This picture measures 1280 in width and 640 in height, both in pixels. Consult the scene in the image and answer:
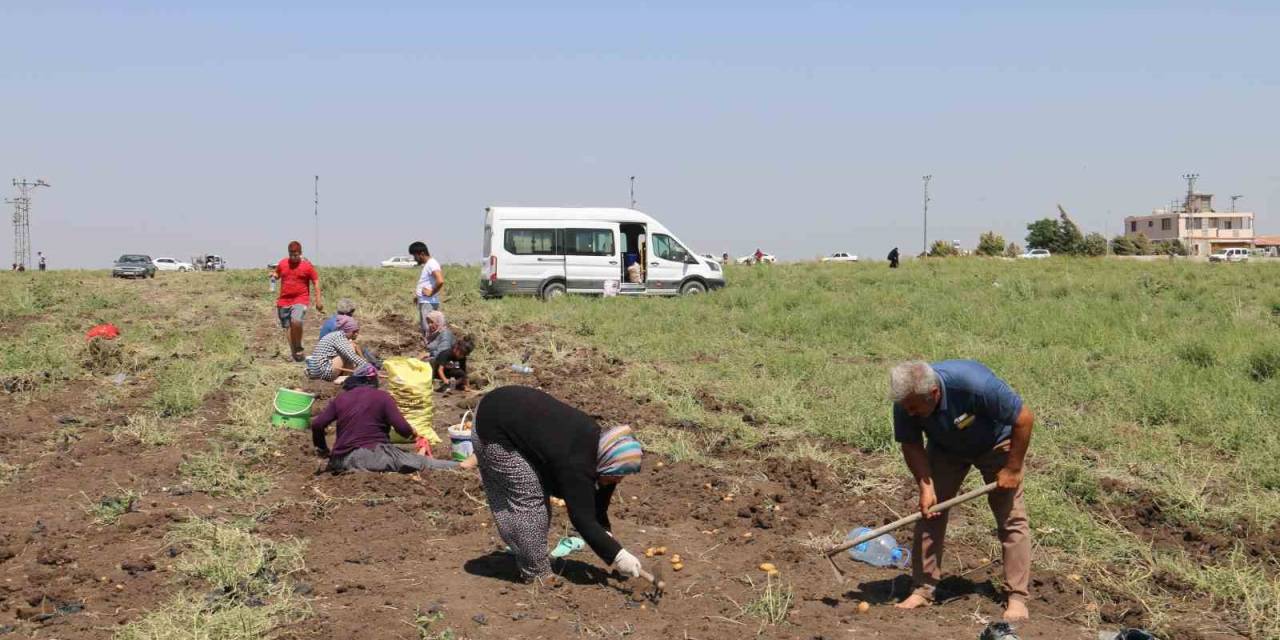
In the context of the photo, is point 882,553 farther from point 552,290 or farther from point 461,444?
point 552,290

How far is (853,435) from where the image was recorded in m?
9.40

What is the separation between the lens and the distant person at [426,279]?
1308cm

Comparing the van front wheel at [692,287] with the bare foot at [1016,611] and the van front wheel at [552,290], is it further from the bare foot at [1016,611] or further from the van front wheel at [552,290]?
the bare foot at [1016,611]

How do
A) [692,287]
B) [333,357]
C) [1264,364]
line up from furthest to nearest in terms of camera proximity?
[692,287] < [1264,364] < [333,357]

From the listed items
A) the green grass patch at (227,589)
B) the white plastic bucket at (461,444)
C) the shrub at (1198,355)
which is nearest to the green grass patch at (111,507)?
the green grass patch at (227,589)

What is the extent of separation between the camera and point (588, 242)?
23.5m

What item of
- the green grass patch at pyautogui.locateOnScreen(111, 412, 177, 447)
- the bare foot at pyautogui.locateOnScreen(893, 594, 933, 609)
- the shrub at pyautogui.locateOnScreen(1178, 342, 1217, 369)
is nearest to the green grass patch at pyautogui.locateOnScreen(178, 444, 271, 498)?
the green grass patch at pyautogui.locateOnScreen(111, 412, 177, 447)

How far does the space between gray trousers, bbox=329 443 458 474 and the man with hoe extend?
13.3ft

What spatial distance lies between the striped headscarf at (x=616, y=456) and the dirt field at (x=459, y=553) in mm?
687

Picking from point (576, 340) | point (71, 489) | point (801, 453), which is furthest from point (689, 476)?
point (576, 340)

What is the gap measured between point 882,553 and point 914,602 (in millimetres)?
871

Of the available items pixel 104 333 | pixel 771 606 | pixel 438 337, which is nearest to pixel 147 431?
pixel 438 337

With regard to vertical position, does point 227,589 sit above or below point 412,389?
below

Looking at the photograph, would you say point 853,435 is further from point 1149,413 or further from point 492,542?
point 492,542
